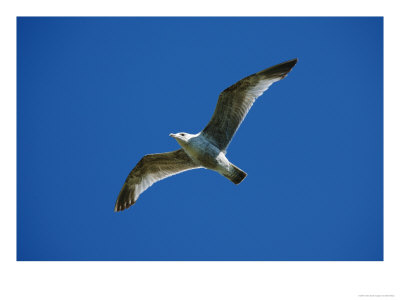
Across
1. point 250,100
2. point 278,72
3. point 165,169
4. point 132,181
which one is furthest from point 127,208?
point 278,72

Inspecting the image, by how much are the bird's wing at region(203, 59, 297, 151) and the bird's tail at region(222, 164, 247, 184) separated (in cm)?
43

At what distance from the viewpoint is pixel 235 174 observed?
22.8 feet

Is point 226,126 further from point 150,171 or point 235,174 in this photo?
point 150,171

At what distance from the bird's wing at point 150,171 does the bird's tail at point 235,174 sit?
2.62ft

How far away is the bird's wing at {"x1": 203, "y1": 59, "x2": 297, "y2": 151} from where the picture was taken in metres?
6.62

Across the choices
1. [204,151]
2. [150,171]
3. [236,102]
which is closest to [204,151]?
[204,151]

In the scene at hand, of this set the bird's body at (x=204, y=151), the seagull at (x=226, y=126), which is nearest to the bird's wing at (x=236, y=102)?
the seagull at (x=226, y=126)

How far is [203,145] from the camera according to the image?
6.74 meters

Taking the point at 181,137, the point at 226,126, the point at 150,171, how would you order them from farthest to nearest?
the point at 150,171
the point at 226,126
the point at 181,137

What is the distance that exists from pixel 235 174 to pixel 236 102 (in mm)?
1400

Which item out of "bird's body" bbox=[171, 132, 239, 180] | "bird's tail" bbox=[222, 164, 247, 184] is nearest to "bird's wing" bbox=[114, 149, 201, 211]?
"bird's body" bbox=[171, 132, 239, 180]

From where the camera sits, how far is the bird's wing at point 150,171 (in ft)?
24.7
